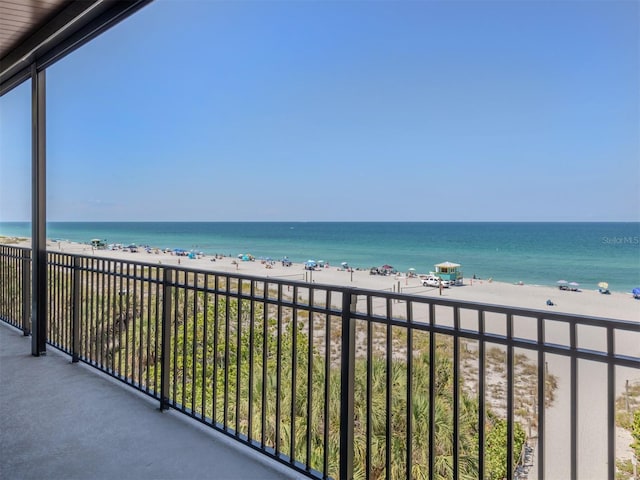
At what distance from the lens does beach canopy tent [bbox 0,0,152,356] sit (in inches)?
98.7

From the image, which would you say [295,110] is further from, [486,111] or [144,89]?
[486,111]

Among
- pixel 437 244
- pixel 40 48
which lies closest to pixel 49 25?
pixel 40 48

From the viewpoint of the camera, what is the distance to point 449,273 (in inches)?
1096

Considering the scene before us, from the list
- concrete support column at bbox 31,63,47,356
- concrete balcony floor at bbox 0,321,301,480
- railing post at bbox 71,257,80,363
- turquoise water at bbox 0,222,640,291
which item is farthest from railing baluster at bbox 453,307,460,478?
turquoise water at bbox 0,222,640,291

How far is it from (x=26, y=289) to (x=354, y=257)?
3287 cm

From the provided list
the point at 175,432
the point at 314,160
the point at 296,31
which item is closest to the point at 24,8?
the point at 175,432

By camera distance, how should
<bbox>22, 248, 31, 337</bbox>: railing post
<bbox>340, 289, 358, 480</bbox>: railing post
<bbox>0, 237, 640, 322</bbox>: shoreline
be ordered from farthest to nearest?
<bbox>0, 237, 640, 322</bbox>: shoreline < <bbox>22, 248, 31, 337</bbox>: railing post < <bbox>340, 289, 358, 480</bbox>: railing post

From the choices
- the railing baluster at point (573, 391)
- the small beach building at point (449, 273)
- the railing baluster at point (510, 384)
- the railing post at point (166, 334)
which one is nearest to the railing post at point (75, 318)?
the railing post at point (166, 334)

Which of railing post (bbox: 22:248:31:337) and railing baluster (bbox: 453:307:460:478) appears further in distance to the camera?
railing post (bbox: 22:248:31:337)

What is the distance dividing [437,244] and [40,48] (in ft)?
136

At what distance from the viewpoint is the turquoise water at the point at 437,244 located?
29938mm

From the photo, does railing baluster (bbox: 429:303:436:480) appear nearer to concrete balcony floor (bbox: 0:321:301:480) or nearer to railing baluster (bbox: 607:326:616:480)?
railing baluster (bbox: 607:326:616:480)

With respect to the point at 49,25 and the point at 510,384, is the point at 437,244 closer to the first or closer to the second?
the point at 49,25

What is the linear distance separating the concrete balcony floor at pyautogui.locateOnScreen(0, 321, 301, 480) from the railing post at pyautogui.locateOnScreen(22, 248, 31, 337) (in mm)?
1320
